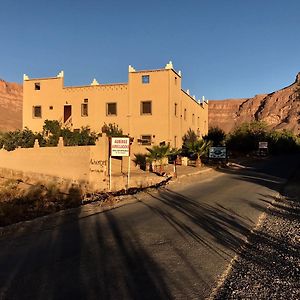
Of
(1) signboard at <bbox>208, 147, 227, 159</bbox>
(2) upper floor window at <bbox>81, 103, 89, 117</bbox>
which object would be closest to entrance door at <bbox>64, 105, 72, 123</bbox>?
(2) upper floor window at <bbox>81, 103, 89, 117</bbox>

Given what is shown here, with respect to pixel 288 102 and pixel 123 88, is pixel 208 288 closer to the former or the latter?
pixel 123 88

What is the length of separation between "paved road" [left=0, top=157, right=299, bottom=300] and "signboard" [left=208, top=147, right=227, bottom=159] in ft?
73.7

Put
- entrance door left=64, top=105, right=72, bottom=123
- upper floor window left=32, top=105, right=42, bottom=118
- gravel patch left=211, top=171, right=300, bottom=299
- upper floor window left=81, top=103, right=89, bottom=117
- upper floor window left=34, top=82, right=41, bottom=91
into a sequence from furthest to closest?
upper floor window left=34, top=82, right=41, bottom=91 < upper floor window left=32, top=105, right=42, bottom=118 < entrance door left=64, top=105, right=72, bottom=123 < upper floor window left=81, top=103, right=89, bottom=117 < gravel patch left=211, top=171, right=300, bottom=299

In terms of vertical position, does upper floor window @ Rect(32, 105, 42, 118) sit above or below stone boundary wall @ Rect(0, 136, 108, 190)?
above

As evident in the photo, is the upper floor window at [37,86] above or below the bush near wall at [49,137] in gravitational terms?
above

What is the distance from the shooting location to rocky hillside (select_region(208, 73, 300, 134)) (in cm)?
16088

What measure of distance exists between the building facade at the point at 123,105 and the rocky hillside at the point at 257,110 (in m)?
123

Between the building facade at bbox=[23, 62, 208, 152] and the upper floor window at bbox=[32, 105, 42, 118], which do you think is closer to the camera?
the building facade at bbox=[23, 62, 208, 152]

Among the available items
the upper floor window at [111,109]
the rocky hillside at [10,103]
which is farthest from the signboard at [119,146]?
the rocky hillside at [10,103]

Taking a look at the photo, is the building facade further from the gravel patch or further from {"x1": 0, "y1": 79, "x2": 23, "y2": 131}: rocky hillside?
{"x1": 0, "y1": 79, "x2": 23, "y2": 131}: rocky hillside

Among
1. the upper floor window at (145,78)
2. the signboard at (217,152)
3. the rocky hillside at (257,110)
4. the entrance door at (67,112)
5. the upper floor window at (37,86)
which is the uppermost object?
the rocky hillside at (257,110)

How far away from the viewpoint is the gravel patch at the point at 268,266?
5.64 meters

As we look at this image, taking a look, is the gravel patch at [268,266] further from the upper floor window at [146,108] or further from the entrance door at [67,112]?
the entrance door at [67,112]

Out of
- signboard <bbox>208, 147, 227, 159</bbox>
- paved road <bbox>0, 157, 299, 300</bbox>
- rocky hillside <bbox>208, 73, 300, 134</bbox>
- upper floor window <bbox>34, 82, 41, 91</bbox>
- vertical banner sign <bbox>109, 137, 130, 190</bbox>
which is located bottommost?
paved road <bbox>0, 157, 299, 300</bbox>
